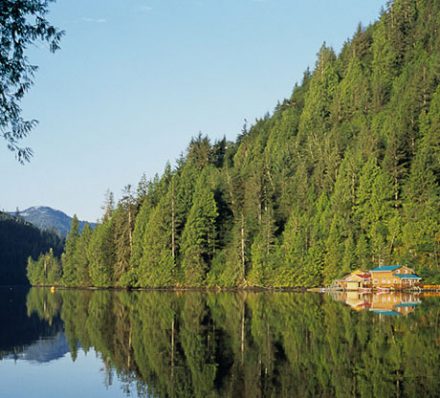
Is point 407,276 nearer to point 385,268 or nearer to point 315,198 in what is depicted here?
point 385,268

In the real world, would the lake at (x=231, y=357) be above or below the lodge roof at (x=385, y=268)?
below

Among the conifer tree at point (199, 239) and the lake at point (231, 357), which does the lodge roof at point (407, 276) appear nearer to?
the conifer tree at point (199, 239)

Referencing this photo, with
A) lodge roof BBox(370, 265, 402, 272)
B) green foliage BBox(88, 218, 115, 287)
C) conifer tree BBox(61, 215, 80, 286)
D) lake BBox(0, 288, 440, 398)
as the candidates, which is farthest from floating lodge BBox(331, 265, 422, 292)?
conifer tree BBox(61, 215, 80, 286)

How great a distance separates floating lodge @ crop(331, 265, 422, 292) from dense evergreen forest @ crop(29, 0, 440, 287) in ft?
6.31

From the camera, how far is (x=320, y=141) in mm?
138625

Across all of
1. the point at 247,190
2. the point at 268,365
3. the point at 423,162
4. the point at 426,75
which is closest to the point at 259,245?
the point at 247,190

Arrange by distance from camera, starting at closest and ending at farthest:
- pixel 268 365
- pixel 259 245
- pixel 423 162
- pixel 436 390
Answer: pixel 436 390
pixel 268 365
pixel 423 162
pixel 259 245

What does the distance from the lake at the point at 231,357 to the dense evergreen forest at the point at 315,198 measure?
173 feet

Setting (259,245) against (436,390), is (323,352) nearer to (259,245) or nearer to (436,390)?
(436,390)

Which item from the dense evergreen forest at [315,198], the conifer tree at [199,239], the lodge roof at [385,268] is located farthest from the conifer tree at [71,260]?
the lodge roof at [385,268]

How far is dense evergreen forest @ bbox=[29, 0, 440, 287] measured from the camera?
101500mm

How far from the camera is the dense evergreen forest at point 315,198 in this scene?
102 m

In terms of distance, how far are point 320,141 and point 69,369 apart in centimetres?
11493

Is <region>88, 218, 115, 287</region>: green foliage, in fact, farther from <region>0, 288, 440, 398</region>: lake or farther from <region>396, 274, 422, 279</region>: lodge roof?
<region>0, 288, 440, 398</region>: lake
